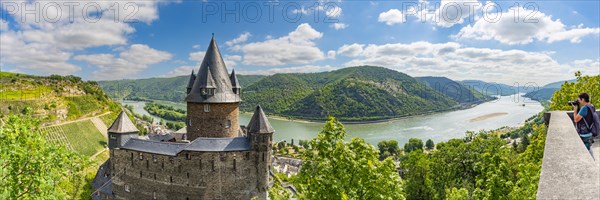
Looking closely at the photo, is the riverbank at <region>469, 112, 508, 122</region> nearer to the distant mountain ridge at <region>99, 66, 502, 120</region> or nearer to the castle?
the distant mountain ridge at <region>99, 66, 502, 120</region>

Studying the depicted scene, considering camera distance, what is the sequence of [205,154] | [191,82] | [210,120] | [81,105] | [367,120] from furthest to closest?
[367,120], [81,105], [191,82], [210,120], [205,154]

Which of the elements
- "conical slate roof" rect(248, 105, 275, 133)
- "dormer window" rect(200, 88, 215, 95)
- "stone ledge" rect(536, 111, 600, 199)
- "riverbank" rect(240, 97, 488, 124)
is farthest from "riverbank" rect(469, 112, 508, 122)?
"stone ledge" rect(536, 111, 600, 199)

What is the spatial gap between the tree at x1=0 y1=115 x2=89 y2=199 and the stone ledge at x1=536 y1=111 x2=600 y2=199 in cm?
825

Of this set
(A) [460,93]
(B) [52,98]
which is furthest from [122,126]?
(A) [460,93]

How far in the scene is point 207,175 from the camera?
19.7 metres

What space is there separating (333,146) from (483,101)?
552ft

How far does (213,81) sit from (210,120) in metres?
2.41

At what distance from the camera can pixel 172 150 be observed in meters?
20.1

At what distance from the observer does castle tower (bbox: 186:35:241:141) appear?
2106 centimetres

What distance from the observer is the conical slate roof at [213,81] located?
21.1 meters

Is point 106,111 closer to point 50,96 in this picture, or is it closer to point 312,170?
point 50,96

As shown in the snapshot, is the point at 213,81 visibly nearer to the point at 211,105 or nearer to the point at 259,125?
the point at 211,105

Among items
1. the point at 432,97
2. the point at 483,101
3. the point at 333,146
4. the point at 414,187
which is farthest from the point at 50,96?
the point at 483,101

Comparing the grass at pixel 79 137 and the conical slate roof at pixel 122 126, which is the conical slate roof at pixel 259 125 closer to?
the conical slate roof at pixel 122 126
